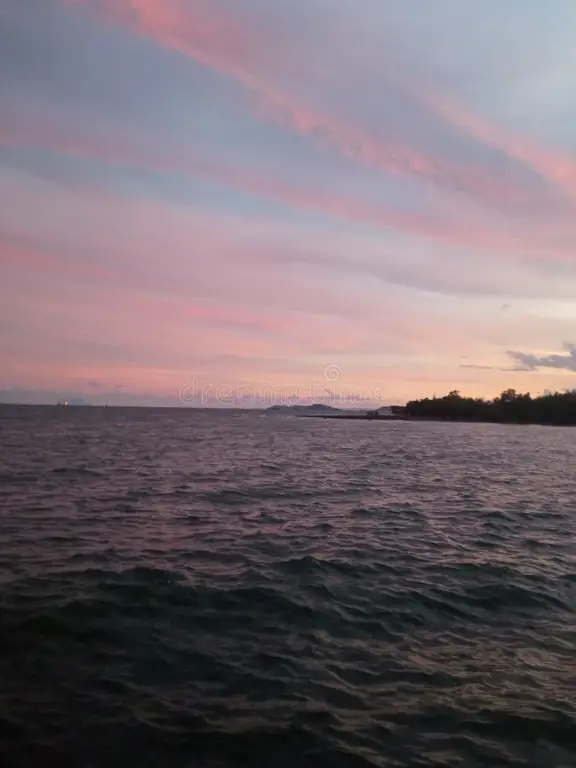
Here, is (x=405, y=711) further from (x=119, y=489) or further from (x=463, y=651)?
(x=119, y=489)

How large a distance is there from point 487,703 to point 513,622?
15.0ft

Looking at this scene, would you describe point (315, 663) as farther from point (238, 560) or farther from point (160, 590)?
point (238, 560)

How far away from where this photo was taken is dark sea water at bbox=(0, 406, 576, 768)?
9.48 meters

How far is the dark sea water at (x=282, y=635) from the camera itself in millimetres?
9484

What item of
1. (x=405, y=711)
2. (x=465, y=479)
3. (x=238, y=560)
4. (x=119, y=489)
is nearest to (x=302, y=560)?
(x=238, y=560)

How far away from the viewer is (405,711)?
10.4 m

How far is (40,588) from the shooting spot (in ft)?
51.0

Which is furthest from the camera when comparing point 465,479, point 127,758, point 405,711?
point 465,479

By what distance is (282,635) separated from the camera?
13.5m

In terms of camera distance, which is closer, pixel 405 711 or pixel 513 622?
pixel 405 711

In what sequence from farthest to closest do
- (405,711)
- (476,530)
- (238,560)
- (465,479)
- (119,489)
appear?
(465,479)
(119,489)
(476,530)
(238,560)
(405,711)

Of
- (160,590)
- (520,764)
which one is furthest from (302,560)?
(520,764)

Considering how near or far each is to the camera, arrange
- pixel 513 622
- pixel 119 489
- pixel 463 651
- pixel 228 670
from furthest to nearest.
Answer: pixel 119 489
pixel 513 622
pixel 463 651
pixel 228 670

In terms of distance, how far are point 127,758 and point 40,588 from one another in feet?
25.6
